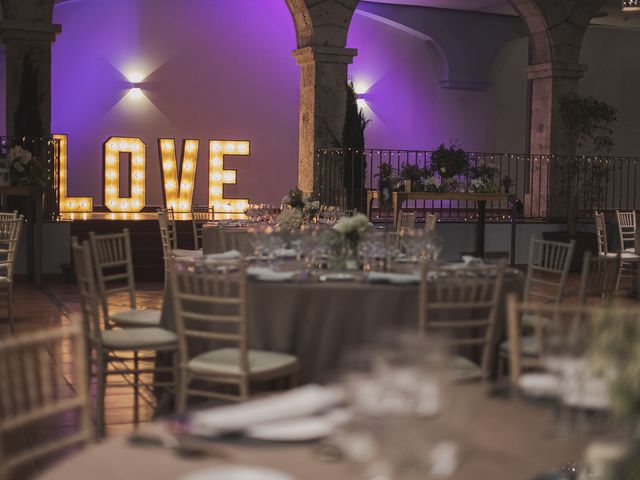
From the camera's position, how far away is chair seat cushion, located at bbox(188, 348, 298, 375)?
3.75m

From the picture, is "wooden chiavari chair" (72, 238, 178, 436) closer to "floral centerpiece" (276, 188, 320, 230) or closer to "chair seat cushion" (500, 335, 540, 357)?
"chair seat cushion" (500, 335, 540, 357)

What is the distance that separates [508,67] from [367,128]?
3151 mm

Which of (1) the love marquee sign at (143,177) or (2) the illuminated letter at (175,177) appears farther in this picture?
(2) the illuminated letter at (175,177)

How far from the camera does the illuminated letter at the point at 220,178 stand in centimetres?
1469

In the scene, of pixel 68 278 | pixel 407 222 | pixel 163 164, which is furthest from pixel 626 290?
pixel 163 164

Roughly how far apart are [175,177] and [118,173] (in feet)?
2.89

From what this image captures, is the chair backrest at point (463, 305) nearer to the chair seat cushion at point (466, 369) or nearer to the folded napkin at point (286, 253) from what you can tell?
the chair seat cushion at point (466, 369)

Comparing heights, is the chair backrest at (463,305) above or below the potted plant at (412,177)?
below

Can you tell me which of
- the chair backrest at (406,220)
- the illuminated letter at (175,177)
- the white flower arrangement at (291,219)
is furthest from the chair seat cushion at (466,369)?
the illuminated letter at (175,177)

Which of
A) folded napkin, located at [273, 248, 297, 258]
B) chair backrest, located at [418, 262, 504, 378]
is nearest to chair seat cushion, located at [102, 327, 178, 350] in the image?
folded napkin, located at [273, 248, 297, 258]

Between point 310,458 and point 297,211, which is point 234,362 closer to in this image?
point 310,458

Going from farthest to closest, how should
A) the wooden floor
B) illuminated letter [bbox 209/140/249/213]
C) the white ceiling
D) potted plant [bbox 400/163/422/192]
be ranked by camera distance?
the white ceiling, illuminated letter [bbox 209/140/249/213], potted plant [bbox 400/163/422/192], the wooden floor

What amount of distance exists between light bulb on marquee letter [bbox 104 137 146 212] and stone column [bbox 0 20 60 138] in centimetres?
344

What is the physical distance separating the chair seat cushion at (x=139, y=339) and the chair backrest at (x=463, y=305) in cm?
120
